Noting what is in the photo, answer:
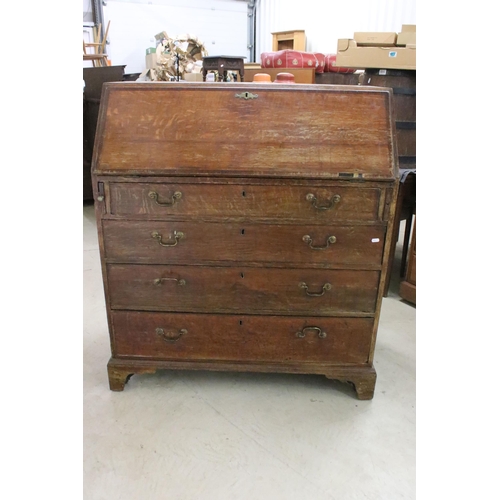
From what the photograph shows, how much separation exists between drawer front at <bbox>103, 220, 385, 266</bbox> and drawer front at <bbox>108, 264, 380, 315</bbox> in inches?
2.0

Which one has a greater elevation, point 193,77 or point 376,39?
point 376,39

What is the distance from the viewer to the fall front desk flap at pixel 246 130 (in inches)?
65.7

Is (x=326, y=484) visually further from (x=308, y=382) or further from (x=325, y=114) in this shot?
(x=325, y=114)

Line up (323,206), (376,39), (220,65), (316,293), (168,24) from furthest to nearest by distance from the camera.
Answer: (168,24) → (376,39) → (220,65) → (316,293) → (323,206)

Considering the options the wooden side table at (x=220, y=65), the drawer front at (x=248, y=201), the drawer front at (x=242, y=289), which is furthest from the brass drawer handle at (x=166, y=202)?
the wooden side table at (x=220, y=65)

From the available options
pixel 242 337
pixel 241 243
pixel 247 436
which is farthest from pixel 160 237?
pixel 247 436

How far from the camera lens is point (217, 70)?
2.51 metres

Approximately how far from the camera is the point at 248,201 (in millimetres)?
1708

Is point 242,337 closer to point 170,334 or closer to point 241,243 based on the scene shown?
point 170,334

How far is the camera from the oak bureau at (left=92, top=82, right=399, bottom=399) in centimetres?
168

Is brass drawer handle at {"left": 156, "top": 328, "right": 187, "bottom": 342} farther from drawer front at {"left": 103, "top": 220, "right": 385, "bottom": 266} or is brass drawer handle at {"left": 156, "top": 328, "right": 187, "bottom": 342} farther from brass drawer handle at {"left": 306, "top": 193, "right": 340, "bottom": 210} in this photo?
brass drawer handle at {"left": 306, "top": 193, "right": 340, "bottom": 210}

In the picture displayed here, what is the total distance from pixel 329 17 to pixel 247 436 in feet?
17.1

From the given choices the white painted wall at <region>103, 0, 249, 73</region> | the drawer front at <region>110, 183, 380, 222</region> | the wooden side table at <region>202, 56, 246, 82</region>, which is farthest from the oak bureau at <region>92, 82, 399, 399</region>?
the white painted wall at <region>103, 0, 249, 73</region>

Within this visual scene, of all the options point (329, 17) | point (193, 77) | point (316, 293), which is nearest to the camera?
point (316, 293)
